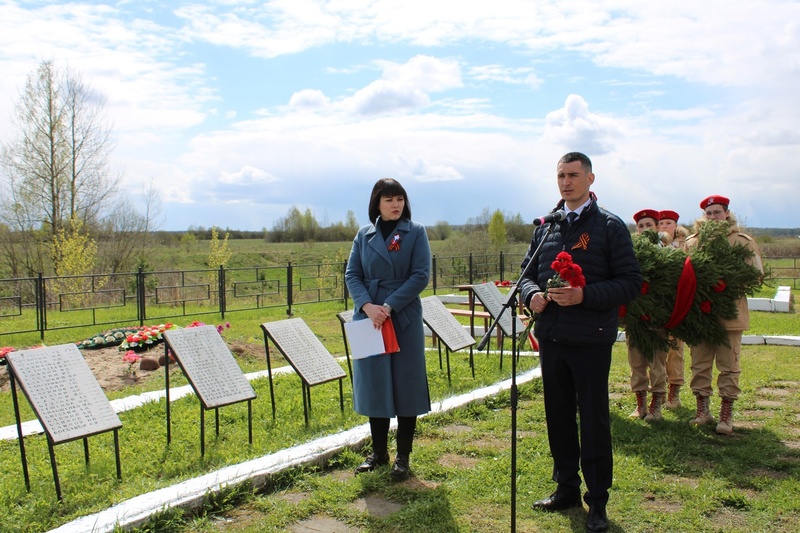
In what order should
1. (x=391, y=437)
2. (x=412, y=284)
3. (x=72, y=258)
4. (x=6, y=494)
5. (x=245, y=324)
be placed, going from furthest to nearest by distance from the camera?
(x=72, y=258) < (x=245, y=324) < (x=391, y=437) < (x=412, y=284) < (x=6, y=494)

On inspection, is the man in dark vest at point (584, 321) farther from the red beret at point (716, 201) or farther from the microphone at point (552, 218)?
the red beret at point (716, 201)

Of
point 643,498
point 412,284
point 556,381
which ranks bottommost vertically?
Answer: point 643,498

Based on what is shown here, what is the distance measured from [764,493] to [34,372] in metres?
4.37

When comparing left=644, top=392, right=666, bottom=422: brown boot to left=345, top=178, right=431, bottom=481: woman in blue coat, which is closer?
left=345, top=178, right=431, bottom=481: woman in blue coat

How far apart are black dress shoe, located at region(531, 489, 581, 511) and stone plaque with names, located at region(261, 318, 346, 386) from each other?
7.44ft

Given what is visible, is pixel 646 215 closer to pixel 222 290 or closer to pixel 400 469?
pixel 400 469

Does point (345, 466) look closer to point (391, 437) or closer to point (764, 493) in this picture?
point (391, 437)

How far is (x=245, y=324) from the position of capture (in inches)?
540

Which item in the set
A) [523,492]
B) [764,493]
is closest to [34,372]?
[523,492]

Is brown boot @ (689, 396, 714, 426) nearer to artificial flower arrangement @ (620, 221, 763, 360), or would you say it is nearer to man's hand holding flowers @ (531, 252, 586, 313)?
artificial flower arrangement @ (620, 221, 763, 360)

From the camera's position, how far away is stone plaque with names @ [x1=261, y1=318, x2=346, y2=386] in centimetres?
570

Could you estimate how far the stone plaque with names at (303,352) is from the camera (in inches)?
225

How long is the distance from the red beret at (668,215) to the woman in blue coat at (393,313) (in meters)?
3.06

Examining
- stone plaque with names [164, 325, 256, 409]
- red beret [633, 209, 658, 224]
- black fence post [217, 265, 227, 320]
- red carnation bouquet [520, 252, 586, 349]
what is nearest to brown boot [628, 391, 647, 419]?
red beret [633, 209, 658, 224]
